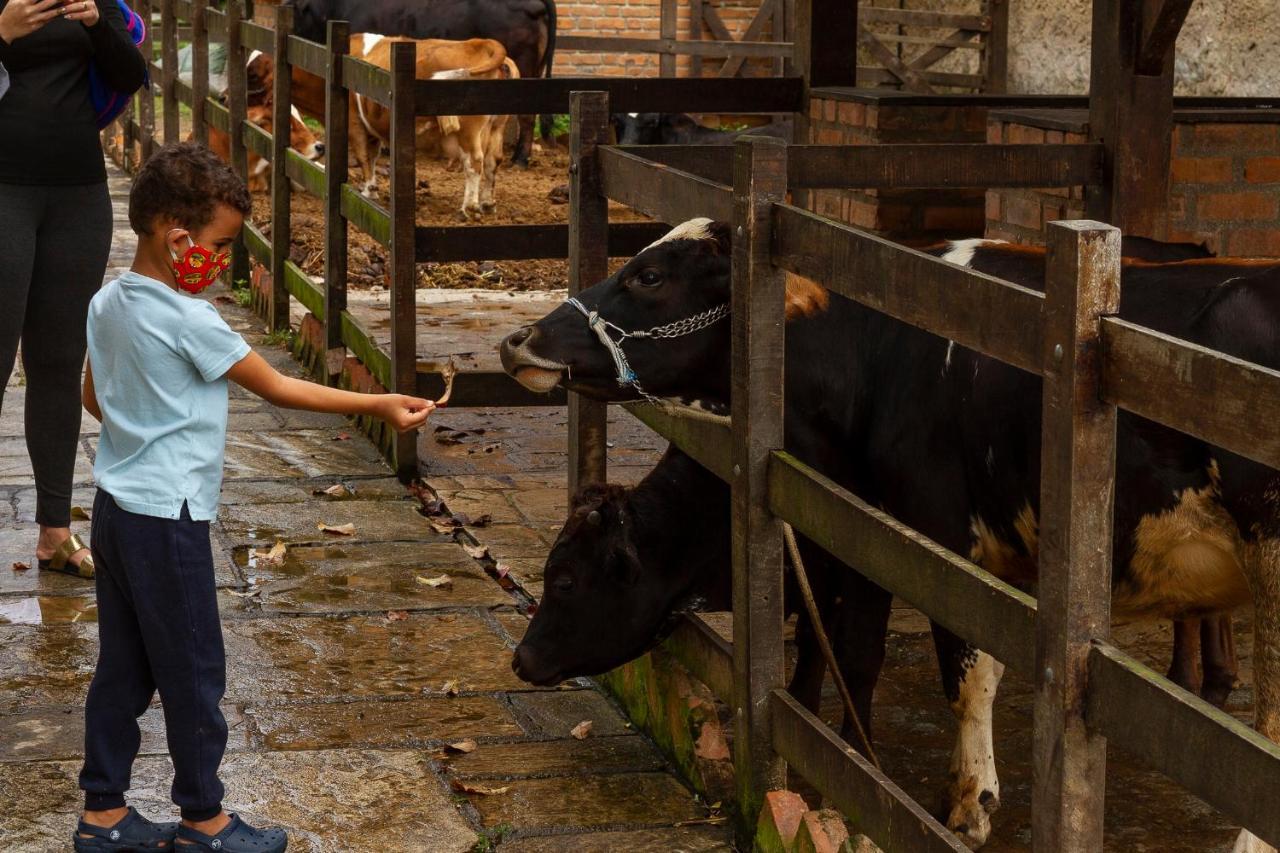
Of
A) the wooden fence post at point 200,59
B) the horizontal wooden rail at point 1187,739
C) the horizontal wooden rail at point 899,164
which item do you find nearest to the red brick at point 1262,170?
the horizontal wooden rail at point 899,164

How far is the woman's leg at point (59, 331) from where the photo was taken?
5.35 meters

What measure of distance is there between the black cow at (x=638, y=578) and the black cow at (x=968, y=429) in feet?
0.73

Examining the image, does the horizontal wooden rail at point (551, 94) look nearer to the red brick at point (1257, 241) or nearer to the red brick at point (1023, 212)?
the red brick at point (1023, 212)

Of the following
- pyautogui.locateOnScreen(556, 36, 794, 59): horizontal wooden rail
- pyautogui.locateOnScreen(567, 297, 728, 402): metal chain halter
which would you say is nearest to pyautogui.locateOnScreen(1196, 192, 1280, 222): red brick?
pyautogui.locateOnScreen(567, 297, 728, 402): metal chain halter

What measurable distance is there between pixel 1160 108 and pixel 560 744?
9.32 ft

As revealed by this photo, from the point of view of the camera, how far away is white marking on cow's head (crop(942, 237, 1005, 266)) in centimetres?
436

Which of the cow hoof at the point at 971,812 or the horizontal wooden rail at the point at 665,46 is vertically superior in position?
the horizontal wooden rail at the point at 665,46

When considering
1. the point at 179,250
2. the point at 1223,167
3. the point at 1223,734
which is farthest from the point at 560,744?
the point at 1223,167

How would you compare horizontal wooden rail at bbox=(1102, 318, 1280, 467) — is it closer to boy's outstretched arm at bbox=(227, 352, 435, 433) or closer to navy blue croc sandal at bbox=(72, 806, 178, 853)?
boy's outstretched arm at bbox=(227, 352, 435, 433)

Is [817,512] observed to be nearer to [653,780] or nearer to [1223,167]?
[653,780]

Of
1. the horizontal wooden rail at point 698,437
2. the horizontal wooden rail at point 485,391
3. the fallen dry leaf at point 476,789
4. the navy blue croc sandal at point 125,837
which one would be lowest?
the fallen dry leaf at point 476,789

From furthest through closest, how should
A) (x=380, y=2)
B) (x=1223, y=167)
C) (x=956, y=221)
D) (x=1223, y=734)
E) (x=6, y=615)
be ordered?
(x=380, y=2), (x=956, y=221), (x=1223, y=167), (x=6, y=615), (x=1223, y=734)

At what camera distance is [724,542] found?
14.5ft

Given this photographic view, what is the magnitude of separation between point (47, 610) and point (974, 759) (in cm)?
275
